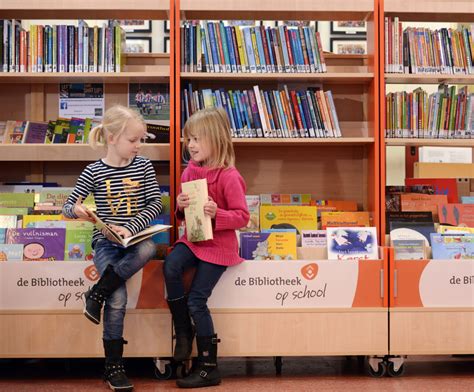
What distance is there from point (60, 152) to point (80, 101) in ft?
1.52

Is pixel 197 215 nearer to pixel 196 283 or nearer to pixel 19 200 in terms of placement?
pixel 196 283

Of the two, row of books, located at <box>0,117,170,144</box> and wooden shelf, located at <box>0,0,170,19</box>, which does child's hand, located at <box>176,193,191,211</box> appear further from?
wooden shelf, located at <box>0,0,170,19</box>

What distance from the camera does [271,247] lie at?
11.2 ft

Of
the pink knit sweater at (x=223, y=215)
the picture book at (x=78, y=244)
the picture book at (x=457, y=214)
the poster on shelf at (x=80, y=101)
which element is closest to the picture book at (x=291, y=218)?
the pink knit sweater at (x=223, y=215)

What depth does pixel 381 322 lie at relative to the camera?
10.8 feet

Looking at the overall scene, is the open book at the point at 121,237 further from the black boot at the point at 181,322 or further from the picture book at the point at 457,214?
the picture book at the point at 457,214

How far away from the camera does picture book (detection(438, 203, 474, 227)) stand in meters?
3.68

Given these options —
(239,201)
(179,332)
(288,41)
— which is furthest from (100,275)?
(288,41)

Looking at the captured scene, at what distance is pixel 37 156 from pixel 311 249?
1497mm

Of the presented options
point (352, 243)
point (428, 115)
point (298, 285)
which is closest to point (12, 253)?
point (298, 285)

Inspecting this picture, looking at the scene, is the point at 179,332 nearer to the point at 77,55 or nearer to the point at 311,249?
the point at 311,249

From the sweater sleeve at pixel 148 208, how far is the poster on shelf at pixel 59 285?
0.25 metres

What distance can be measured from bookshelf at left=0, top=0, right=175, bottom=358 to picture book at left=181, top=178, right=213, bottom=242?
14.6 inches

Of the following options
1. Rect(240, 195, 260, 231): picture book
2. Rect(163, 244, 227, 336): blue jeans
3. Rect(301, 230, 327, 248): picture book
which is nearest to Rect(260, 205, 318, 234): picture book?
Rect(240, 195, 260, 231): picture book
